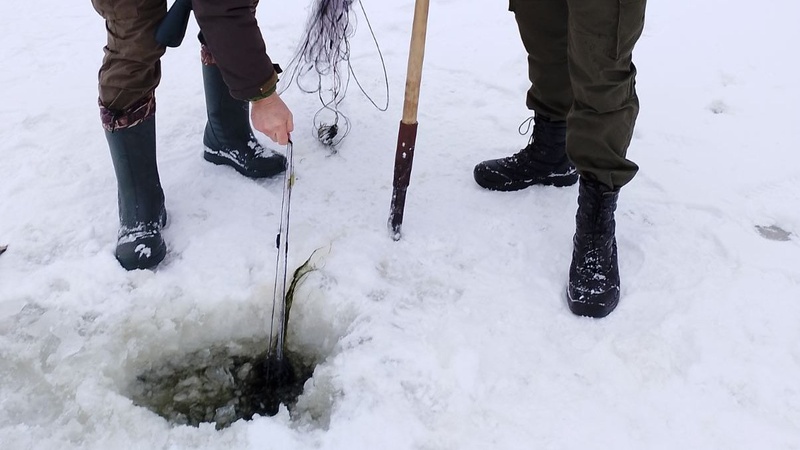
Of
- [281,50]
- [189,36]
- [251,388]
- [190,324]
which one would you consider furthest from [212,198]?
[189,36]

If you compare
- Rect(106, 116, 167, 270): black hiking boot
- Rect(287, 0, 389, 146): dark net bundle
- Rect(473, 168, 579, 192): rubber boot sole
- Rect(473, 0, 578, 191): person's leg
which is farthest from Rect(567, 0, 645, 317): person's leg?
Rect(106, 116, 167, 270): black hiking boot

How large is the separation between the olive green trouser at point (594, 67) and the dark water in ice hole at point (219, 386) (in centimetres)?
108

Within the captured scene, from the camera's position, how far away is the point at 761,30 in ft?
12.5

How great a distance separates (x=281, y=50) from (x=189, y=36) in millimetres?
588

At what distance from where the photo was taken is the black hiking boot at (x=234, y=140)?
8.20 ft

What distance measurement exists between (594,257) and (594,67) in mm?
583

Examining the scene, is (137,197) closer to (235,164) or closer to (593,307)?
(235,164)

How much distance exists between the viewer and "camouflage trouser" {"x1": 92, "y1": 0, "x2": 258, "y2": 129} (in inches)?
74.4

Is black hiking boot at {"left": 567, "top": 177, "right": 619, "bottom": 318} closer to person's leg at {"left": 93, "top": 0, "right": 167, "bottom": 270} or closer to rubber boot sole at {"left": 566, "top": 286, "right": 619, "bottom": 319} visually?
rubber boot sole at {"left": 566, "top": 286, "right": 619, "bottom": 319}

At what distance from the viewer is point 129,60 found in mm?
1975

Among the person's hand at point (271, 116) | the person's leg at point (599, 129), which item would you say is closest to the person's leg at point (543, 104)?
the person's leg at point (599, 129)

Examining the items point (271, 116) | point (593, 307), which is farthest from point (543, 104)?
point (271, 116)

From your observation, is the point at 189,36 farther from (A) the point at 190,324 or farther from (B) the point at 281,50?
(A) the point at 190,324

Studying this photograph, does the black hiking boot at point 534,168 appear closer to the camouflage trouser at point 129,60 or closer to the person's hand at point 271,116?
the person's hand at point 271,116
